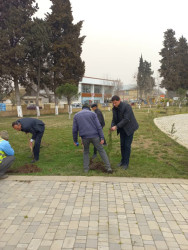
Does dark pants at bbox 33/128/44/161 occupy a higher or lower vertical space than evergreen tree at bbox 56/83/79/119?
lower

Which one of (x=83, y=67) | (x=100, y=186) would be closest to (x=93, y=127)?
(x=100, y=186)

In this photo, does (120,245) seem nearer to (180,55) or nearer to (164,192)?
(164,192)

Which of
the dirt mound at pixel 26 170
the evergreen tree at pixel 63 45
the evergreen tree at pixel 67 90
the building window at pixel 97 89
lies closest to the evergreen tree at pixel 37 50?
the evergreen tree at pixel 63 45

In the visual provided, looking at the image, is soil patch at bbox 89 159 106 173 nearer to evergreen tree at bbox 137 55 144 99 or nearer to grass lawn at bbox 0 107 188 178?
grass lawn at bbox 0 107 188 178

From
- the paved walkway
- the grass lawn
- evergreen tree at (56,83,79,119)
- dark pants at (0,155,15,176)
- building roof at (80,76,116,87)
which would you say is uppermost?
building roof at (80,76,116,87)

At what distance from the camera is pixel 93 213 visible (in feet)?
9.60

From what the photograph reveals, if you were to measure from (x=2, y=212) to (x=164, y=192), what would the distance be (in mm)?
2723

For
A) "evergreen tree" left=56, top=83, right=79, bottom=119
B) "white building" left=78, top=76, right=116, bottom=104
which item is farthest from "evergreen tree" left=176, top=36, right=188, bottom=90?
"evergreen tree" left=56, top=83, right=79, bottom=119

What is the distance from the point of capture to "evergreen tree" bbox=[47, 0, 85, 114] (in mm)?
23928

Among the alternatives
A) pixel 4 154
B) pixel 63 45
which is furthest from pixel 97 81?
pixel 4 154

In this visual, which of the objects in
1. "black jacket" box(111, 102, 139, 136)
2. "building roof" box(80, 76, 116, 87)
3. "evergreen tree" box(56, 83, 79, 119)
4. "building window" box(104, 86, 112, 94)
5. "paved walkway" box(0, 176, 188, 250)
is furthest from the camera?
"building window" box(104, 86, 112, 94)

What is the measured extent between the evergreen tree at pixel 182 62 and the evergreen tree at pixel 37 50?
87.3 feet

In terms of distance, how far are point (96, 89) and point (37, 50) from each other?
3512 centimetres

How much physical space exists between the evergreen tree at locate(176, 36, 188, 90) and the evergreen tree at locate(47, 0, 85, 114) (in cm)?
2240
